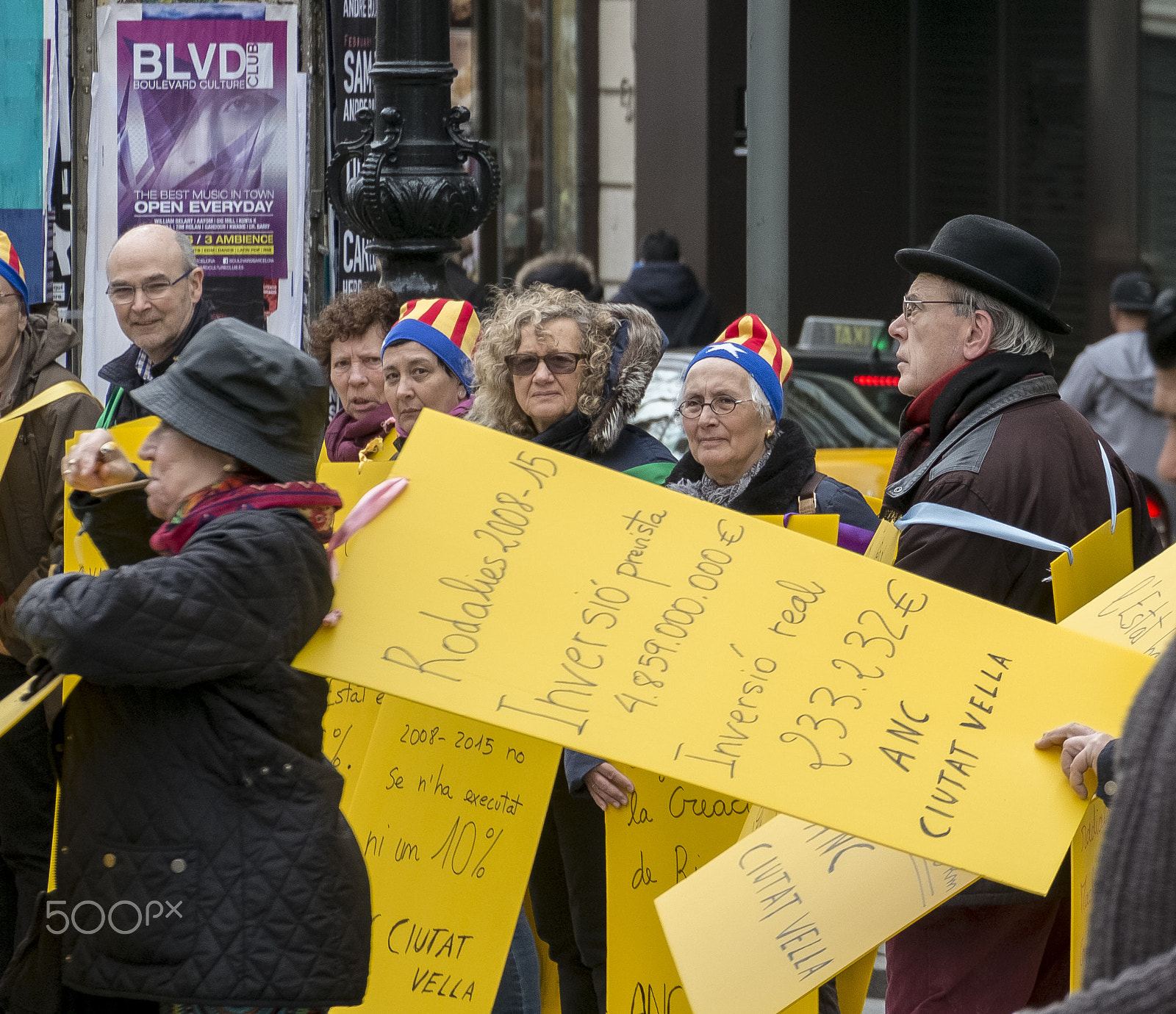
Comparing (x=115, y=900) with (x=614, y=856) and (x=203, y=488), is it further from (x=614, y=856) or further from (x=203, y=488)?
(x=614, y=856)

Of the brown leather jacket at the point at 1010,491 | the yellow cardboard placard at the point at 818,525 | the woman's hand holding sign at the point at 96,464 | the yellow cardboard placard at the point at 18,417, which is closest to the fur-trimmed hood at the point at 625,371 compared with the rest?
the yellow cardboard placard at the point at 818,525

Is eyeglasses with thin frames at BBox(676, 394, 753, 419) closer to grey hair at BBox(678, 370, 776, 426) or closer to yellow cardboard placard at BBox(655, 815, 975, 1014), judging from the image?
grey hair at BBox(678, 370, 776, 426)

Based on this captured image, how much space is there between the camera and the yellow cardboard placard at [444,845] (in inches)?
153

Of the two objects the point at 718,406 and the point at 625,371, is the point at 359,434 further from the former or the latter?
the point at 718,406

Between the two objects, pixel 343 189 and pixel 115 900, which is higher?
pixel 343 189

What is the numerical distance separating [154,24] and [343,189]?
46.1 inches

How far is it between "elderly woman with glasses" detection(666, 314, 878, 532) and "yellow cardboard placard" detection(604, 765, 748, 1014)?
749 mm

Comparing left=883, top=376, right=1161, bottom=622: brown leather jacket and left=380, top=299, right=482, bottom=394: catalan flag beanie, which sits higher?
left=380, top=299, right=482, bottom=394: catalan flag beanie

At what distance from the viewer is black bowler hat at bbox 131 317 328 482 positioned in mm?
2883

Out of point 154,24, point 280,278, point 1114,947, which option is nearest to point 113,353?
point 280,278

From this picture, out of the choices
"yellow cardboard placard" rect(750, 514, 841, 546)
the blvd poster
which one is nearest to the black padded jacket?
"yellow cardboard placard" rect(750, 514, 841, 546)

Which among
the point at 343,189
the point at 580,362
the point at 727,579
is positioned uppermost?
the point at 343,189

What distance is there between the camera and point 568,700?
2.80m

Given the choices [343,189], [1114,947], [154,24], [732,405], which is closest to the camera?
[1114,947]
